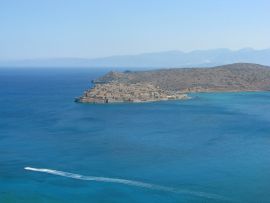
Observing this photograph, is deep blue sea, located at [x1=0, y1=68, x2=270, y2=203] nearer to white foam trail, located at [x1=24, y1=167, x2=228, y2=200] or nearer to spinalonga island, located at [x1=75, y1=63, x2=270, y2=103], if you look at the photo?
white foam trail, located at [x1=24, y1=167, x2=228, y2=200]

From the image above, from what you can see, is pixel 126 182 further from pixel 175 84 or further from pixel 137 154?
pixel 175 84

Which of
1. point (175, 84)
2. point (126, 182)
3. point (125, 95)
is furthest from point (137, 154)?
point (175, 84)

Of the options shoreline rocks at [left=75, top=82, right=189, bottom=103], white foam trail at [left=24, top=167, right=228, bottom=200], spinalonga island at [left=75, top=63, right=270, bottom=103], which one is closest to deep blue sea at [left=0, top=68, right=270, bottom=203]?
white foam trail at [left=24, top=167, right=228, bottom=200]

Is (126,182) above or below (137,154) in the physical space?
below

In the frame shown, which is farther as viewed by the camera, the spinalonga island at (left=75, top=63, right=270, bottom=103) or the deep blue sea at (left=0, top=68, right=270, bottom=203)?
the spinalonga island at (left=75, top=63, right=270, bottom=103)

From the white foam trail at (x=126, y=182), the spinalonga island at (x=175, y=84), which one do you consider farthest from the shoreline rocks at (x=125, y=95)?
the white foam trail at (x=126, y=182)
